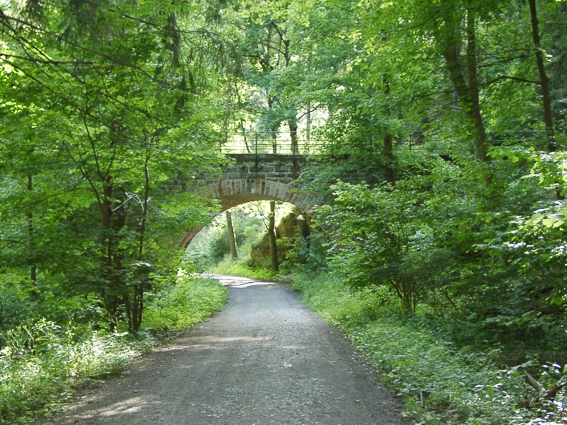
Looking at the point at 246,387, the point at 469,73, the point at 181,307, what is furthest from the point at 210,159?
the point at 246,387

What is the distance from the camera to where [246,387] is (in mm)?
5363

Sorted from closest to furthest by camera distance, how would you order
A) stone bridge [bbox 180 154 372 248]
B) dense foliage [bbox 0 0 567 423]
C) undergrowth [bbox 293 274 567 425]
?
undergrowth [bbox 293 274 567 425]
dense foliage [bbox 0 0 567 423]
stone bridge [bbox 180 154 372 248]

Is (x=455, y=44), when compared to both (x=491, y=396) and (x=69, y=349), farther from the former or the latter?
(x=69, y=349)

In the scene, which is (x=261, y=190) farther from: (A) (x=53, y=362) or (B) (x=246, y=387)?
(B) (x=246, y=387)

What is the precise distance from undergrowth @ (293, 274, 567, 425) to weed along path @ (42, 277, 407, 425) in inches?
9.1

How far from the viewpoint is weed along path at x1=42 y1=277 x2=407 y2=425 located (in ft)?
14.5

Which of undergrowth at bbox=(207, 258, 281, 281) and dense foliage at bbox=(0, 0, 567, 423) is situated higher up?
dense foliage at bbox=(0, 0, 567, 423)

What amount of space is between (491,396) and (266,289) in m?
16.0

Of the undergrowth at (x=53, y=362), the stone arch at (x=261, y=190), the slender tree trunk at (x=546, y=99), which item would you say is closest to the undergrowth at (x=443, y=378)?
the slender tree trunk at (x=546, y=99)

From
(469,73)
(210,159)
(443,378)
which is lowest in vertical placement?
(443,378)

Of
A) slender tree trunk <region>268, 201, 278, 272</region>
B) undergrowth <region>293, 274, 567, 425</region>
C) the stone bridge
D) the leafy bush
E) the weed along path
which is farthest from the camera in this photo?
slender tree trunk <region>268, 201, 278, 272</region>

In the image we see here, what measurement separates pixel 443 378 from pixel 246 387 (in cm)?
194

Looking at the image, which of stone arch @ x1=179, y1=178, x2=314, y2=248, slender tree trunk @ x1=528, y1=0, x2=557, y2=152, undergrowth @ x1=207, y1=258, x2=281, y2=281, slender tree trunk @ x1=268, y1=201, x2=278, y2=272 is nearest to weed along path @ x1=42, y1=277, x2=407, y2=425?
slender tree trunk @ x1=528, y1=0, x2=557, y2=152

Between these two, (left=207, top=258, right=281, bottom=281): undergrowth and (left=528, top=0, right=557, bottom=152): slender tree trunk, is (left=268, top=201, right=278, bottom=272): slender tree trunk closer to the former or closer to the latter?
(left=207, top=258, right=281, bottom=281): undergrowth
